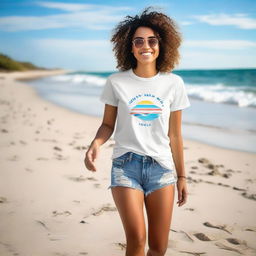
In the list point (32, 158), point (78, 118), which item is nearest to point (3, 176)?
point (32, 158)

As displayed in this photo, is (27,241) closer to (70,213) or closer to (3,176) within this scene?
(70,213)

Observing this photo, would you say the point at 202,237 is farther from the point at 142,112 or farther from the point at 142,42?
the point at 142,42

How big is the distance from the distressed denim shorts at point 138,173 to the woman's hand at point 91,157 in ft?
0.45

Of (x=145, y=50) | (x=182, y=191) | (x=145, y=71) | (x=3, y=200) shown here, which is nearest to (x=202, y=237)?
(x=182, y=191)

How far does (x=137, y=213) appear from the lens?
2.12m

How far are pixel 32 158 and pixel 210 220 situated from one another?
2950mm

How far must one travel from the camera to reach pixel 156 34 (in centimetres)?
246

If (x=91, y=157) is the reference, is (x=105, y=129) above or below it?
above

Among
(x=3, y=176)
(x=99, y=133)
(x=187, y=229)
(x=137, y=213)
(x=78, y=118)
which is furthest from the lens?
(x=78, y=118)

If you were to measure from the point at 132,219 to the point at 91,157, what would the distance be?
0.47 meters

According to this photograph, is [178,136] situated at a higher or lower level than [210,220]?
higher

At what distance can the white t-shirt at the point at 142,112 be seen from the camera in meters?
2.22

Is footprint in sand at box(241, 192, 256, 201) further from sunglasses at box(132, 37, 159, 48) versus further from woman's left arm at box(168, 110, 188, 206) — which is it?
sunglasses at box(132, 37, 159, 48)

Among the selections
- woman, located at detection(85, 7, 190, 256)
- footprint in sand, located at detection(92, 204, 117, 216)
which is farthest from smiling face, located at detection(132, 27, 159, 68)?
footprint in sand, located at detection(92, 204, 117, 216)
